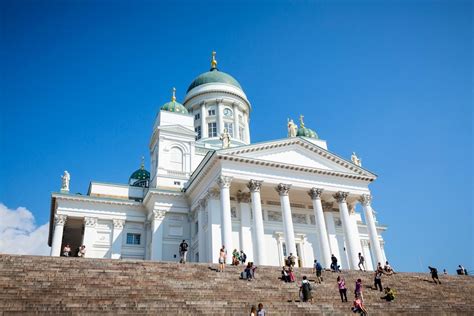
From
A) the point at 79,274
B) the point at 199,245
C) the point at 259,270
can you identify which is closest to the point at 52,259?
the point at 79,274

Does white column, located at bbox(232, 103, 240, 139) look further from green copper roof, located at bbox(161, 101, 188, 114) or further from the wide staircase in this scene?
the wide staircase

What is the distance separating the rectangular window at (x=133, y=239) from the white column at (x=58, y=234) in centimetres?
539

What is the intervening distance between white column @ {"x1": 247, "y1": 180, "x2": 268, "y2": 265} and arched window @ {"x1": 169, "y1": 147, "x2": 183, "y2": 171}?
10.8m

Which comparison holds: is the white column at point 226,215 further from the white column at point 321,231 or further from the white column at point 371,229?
the white column at point 371,229

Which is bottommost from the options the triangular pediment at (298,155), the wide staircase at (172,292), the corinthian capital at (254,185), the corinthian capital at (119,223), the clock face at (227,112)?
the wide staircase at (172,292)

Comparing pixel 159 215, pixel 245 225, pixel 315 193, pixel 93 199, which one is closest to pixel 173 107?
pixel 93 199

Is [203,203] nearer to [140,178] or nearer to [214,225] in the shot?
[214,225]

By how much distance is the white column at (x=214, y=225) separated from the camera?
28477 millimetres

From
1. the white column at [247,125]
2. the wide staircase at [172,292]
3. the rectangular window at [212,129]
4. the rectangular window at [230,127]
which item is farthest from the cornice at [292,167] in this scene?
the white column at [247,125]

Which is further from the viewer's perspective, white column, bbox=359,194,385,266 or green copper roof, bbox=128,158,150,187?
green copper roof, bbox=128,158,150,187

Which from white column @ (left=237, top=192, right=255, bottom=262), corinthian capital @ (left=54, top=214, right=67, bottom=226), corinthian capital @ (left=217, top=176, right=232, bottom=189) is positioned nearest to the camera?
corinthian capital @ (left=217, top=176, right=232, bottom=189)

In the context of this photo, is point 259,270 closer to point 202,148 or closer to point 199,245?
point 199,245

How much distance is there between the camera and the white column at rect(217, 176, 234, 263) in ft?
88.8

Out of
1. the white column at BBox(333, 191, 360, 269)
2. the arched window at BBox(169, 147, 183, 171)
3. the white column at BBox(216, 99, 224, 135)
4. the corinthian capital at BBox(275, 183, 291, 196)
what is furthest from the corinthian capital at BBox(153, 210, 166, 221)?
the white column at BBox(216, 99, 224, 135)
